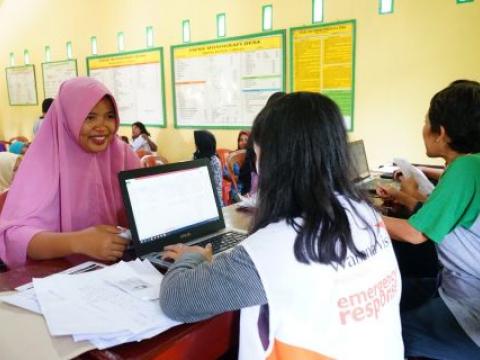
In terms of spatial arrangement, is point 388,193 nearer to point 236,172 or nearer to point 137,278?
point 137,278

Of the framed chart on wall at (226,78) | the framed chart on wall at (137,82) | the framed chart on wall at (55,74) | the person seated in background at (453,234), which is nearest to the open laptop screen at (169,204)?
the person seated in background at (453,234)

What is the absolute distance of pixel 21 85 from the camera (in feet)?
21.0

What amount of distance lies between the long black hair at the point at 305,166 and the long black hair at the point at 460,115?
2.46 ft

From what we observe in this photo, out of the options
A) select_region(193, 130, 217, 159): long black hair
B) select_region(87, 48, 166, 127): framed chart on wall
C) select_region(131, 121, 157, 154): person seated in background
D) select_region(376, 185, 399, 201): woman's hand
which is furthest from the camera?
select_region(87, 48, 166, 127): framed chart on wall

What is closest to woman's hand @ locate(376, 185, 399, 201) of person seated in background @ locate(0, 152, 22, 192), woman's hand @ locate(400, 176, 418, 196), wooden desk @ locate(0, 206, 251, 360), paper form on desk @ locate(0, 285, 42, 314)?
woman's hand @ locate(400, 176, 418, 196)

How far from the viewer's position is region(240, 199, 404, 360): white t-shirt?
693 mm

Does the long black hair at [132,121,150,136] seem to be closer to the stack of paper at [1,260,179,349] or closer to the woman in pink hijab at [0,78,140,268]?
the woman in pink hijab at [0,78,140,268]

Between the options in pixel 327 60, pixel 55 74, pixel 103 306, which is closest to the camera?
pixel 103 306

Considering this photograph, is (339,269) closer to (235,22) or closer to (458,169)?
(458,169)

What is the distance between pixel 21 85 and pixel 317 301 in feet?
22.6

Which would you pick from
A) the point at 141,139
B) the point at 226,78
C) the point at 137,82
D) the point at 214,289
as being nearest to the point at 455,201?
the point at 214,289

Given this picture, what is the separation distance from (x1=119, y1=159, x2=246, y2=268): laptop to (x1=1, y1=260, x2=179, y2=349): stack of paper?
0.12 metres

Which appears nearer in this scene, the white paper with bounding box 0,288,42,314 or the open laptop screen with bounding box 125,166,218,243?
the white paper with bounding box 0,288,42,314

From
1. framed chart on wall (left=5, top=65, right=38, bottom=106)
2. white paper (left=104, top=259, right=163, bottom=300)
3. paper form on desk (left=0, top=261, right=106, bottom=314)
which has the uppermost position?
framed chart on wall (left=5, top=65, right=38, bottom=106)
